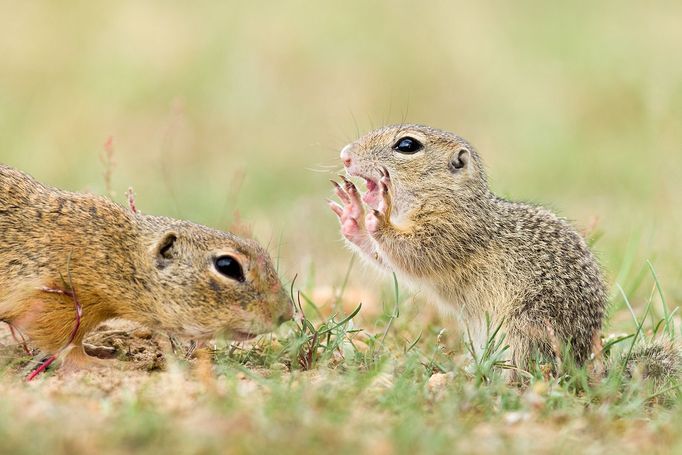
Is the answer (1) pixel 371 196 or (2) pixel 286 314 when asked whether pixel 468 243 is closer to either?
(1) pixel 371 196

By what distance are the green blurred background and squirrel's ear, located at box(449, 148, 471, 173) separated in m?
4.06

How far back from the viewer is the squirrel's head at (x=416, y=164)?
6387 mm

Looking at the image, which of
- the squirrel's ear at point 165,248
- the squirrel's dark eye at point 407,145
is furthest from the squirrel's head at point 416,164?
the squirrel's ear at point 165,248

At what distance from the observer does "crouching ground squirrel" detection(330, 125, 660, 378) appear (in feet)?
18.7

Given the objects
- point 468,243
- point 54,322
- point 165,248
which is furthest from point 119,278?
point 468,243

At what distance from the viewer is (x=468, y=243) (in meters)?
6.11

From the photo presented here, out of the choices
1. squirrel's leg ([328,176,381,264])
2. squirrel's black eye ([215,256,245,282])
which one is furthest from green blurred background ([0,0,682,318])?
squirrel's black eye ([215,256,245,282])

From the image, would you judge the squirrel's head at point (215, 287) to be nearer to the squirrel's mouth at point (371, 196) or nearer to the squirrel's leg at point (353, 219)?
the squirrel's leg at point (353, 219)

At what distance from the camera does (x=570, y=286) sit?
18.8 ft

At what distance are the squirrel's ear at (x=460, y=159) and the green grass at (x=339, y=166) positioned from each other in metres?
0.74

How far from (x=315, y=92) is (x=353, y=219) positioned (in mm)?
9232

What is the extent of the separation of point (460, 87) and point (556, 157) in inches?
119

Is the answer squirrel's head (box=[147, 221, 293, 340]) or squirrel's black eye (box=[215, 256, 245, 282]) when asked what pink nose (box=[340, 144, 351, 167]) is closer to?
squirrel's head (box=[147, 221, 293, 340])

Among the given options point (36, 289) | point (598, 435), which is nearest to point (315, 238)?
point (36, 289)
